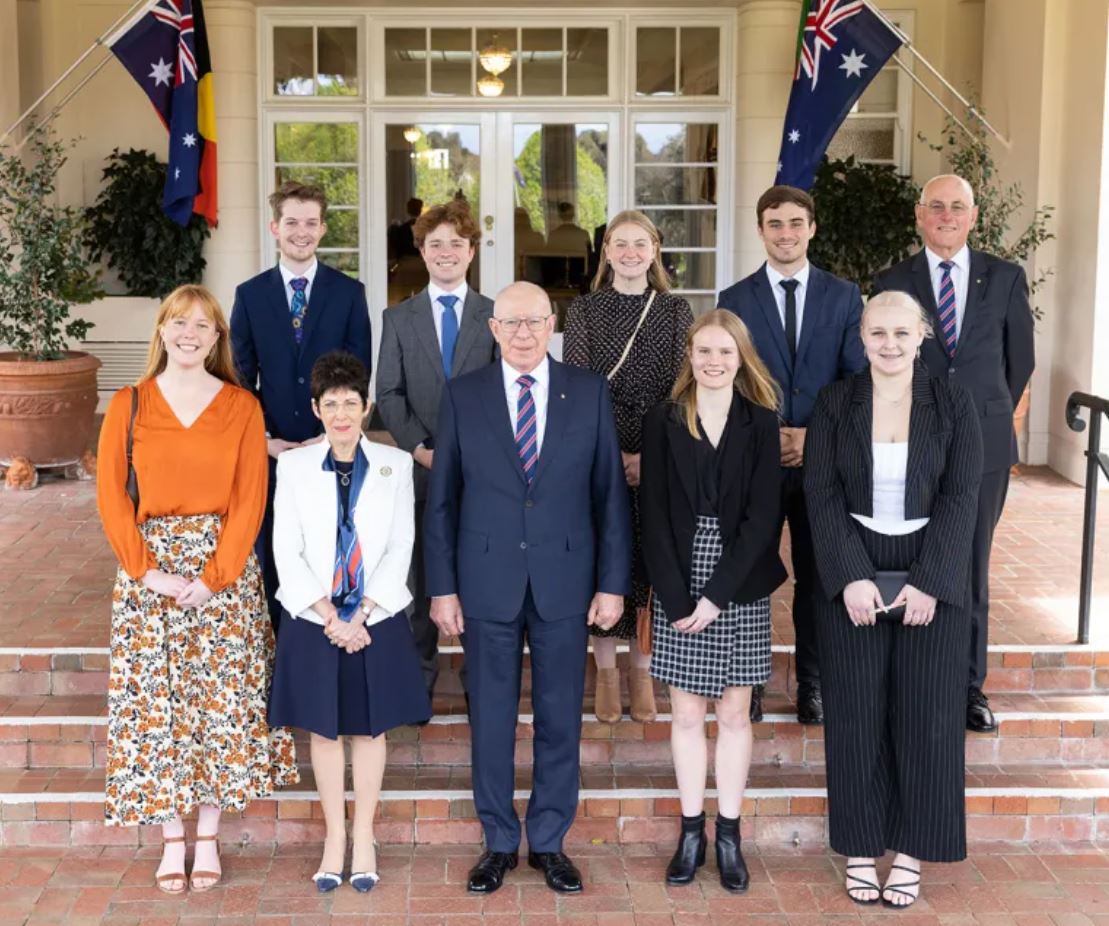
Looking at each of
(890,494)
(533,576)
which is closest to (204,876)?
(533,576)

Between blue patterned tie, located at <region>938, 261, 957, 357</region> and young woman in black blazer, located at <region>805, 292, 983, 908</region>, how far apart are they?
0.67m

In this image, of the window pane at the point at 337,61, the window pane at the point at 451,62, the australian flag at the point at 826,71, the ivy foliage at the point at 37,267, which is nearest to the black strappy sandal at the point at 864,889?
the australian flag at the point at 826,71

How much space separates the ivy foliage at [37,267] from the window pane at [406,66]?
9.66 ft

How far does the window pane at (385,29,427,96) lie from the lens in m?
11.1

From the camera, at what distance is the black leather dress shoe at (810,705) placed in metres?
5.19

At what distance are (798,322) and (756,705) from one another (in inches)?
53.1

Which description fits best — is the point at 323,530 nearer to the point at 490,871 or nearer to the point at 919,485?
the point at 490,871

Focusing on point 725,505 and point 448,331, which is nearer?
point 725,505

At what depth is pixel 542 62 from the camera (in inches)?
440

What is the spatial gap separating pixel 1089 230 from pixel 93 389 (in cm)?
626

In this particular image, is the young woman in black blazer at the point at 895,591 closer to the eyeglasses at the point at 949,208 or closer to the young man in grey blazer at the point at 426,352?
the eyeglasses at the point at 949,208

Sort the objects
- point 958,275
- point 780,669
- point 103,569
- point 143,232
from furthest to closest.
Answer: point 143,232 < point 103,569 < point 780,669 < point 958,275

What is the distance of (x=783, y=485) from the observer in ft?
15.7

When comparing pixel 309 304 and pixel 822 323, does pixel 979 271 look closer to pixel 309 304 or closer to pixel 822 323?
pixel 822 323
